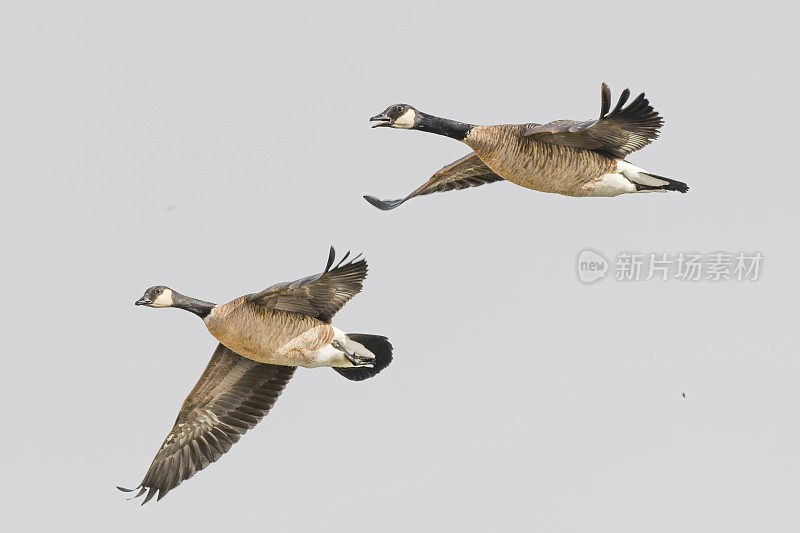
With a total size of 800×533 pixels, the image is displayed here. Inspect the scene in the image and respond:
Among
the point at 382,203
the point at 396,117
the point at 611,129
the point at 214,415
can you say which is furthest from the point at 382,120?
the point at 214,415

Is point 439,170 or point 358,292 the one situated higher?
point 439,170

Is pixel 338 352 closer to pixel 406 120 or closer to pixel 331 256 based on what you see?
pixel 331 256

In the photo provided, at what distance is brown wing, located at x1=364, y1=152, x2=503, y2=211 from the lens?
64.6ft

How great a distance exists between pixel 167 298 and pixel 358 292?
251 cm

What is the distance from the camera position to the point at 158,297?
737 inches

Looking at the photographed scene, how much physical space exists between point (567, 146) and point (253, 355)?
4523 millimetres

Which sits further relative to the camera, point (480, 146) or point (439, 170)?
point (439, 170)

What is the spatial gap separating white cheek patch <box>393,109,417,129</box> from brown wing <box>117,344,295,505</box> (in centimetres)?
359

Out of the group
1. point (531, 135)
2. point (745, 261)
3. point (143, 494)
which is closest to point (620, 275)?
point (745, 261)

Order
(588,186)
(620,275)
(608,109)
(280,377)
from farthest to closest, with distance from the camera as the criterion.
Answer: (620,275)
(280,377)
(588,186)
(608,109)

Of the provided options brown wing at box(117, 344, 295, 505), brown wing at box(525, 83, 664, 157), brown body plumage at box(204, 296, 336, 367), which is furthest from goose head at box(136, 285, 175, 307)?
brown wing at box(525, 83, 664, 157)

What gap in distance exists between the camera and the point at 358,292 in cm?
1788

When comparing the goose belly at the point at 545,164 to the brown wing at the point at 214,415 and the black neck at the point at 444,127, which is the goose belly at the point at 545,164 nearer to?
the black neck at the point at 444,127

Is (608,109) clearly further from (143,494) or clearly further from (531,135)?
(143,494)
